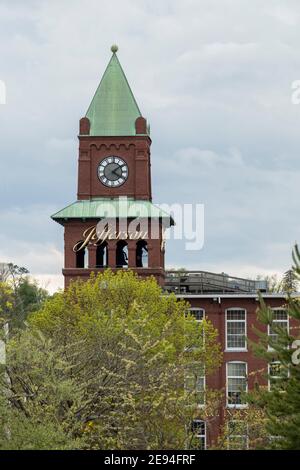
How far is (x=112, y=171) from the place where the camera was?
3465 inches

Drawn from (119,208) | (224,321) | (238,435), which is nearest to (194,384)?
(238,435)

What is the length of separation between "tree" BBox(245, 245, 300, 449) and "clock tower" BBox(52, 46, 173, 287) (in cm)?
4413

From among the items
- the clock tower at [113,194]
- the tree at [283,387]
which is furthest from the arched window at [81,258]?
the tree at [283,387]

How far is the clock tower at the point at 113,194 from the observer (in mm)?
85562

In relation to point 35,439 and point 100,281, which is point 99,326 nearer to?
→ point 35,439

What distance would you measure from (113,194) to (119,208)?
1658mm

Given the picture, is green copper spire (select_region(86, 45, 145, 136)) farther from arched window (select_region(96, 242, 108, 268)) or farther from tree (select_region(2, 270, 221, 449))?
tree (select_region(2, 270, 221, 449))

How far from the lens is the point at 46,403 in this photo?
45.6 metres

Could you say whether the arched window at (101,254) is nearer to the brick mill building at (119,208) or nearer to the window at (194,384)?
the brick mill building at (119,208)

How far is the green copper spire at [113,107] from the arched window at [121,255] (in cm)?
708

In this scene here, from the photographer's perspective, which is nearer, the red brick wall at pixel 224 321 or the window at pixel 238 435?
the window at pixel 238 435

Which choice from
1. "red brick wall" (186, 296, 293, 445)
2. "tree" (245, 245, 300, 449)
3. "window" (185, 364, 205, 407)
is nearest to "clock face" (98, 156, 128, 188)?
"red brick wall" (186, 296, 293, 445)

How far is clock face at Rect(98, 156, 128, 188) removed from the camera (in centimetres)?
8762
